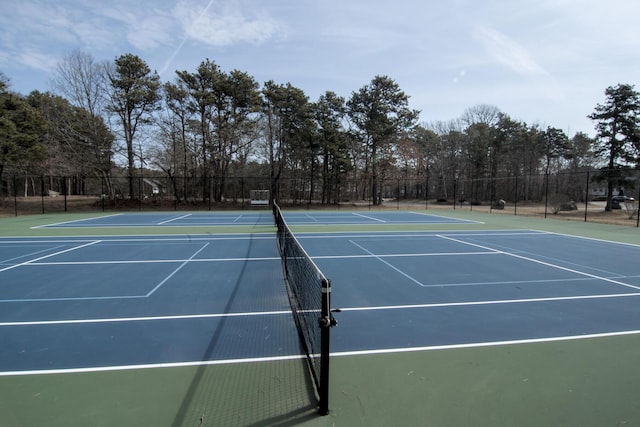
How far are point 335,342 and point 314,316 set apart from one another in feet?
1.41

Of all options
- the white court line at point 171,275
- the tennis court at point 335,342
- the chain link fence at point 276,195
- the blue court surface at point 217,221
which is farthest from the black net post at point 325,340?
the chain link fence at point 276,195

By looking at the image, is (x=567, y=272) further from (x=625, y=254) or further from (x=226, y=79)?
(x=226, y=79)

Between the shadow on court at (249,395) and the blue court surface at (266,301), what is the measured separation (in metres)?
0.29

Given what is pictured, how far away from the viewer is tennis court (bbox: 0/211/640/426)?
9.95 ft

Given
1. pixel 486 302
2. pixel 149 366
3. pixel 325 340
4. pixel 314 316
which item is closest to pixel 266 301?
pixel 314 316

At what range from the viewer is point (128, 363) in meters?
3.83

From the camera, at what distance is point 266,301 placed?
6.07m

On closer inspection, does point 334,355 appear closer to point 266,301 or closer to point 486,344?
point 486,344

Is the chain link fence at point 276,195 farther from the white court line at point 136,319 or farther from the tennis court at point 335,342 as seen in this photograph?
the white court line at point 136,319

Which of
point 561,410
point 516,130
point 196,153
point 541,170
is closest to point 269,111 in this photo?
point 196,153

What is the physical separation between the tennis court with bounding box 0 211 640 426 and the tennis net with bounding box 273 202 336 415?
140mm

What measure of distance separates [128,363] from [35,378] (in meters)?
0.85

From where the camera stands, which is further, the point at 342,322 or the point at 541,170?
the point at 541,170

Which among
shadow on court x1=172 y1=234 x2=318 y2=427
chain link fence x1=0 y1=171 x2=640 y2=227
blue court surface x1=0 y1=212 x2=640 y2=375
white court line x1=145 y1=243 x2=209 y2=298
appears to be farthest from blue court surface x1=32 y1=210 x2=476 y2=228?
shadow on court x1=172 y1=234 x2=318 y2=427
